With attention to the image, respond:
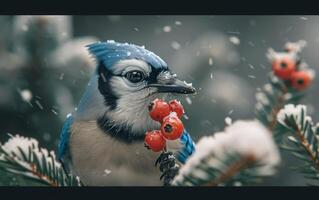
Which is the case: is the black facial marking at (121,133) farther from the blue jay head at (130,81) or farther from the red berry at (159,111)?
the red berry at (159,111)

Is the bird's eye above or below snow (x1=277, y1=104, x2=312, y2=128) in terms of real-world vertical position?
above

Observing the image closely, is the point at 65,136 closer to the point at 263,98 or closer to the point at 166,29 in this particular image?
the point at 263,98

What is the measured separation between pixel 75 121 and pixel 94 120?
0.11 m

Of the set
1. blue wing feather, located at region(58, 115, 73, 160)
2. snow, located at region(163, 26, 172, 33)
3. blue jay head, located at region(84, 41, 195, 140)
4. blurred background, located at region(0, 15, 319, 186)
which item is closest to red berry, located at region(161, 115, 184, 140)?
blurred background, located at region(0, 15, 319, 186)

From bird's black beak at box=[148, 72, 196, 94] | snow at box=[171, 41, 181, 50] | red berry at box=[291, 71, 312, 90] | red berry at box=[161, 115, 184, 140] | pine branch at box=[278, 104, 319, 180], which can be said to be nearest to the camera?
red berry at box=[291, 71, 312, 90]

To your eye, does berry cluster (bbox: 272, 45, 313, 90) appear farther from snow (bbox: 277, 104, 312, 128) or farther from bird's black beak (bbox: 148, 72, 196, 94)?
bird's black beak (bbox: 148, 72, 196, 94)

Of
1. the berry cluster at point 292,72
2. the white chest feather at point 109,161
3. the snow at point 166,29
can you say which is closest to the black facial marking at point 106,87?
the white chest feather at point 109,161

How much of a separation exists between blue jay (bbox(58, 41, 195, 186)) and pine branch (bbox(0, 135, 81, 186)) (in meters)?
0.76

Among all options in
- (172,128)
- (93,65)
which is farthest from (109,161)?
(172,128)

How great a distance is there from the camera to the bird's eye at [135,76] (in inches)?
90.2

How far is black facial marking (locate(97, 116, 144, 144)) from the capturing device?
87.2 inches

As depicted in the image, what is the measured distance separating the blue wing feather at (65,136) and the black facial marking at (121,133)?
167mm

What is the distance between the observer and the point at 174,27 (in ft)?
14.0

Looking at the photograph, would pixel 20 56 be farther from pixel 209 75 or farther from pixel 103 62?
pixel 209 75
